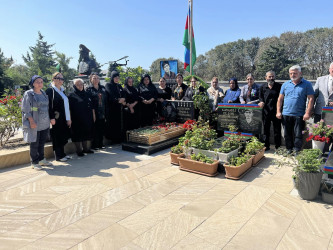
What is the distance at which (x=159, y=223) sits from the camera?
2.72 m

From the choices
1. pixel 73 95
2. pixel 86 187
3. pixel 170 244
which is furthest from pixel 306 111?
pixel 73 95

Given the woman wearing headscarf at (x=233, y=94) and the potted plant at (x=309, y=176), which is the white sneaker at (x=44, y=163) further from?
the potted plant at (x=309, y=176)

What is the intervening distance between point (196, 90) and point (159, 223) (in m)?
4.58

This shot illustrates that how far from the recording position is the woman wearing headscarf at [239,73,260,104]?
5.64m

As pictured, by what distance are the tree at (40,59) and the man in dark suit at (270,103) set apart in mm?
39600

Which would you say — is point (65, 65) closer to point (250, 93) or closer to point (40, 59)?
point (40, 59)

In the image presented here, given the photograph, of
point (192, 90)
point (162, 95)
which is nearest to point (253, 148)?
point (192, 90)

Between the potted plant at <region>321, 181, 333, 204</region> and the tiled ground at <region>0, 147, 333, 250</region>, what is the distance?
135 mm

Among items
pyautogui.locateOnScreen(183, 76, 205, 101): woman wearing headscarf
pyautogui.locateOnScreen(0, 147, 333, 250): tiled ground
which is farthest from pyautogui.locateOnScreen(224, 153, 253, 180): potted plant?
pyautogui.locateOnScreen(183, 76, 205, 101): woman wearing headscarf

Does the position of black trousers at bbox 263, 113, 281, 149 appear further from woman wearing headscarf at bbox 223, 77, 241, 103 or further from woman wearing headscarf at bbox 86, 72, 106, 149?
woman wearing headscarf at bbox 86, 72, 106, 149

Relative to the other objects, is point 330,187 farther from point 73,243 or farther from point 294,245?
point 73,243

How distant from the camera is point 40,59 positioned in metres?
42.2

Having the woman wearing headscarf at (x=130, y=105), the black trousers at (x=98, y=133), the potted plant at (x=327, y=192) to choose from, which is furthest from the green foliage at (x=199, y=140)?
the black trousers at (x=98, y=133)

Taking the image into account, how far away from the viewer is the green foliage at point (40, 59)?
41656 mm
